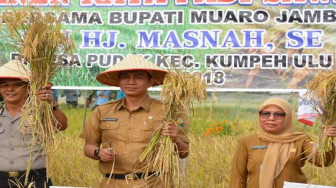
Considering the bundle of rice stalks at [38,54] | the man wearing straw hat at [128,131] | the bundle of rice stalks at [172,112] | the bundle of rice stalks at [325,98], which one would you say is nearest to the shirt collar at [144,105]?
the man wearing straw hat at [128,131]

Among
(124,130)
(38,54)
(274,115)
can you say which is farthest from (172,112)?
(38,54)

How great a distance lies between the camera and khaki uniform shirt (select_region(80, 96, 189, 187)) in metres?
3.55

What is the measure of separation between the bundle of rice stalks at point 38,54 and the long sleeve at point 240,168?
44.9 inches

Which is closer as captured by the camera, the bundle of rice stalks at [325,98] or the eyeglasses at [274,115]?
the bundle of rice stalks at [325,98]

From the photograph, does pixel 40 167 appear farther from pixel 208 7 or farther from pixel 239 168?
pixel 208 7

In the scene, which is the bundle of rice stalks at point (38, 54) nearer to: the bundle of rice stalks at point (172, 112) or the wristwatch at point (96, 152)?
the wristwatch at point (96, 152)

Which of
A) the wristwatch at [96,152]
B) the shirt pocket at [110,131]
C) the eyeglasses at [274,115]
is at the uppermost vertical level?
the eyeglasses at [274,115]

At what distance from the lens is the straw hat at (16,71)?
362cm

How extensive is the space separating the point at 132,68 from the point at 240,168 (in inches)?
36.0

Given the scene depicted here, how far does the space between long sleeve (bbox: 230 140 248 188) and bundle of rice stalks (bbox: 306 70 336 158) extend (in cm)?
47

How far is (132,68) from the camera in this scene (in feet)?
11.7

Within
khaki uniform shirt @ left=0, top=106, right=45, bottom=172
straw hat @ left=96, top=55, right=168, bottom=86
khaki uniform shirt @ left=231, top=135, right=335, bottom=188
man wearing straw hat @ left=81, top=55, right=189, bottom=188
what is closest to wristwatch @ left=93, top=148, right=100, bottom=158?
man wearing straw hat @ left=81, top=55, right=189, bottom=188

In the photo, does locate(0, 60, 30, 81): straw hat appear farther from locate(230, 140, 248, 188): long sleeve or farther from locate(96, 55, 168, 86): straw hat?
locate(230, 140, 248, 188): long sleeve

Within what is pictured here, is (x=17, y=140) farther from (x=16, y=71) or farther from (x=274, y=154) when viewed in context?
(x=274, y=154)
